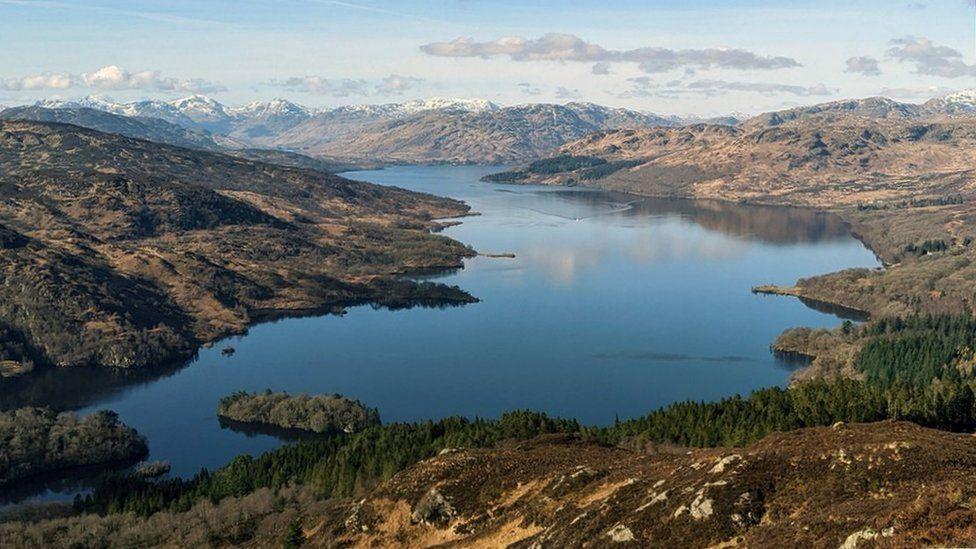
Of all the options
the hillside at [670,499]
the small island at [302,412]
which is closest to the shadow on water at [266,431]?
the small island at [302,412]

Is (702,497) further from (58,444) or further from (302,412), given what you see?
(58,444)

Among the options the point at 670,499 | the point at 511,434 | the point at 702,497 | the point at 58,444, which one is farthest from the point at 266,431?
the point at 702,497

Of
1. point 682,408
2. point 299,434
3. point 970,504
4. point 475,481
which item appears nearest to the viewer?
point 970,504

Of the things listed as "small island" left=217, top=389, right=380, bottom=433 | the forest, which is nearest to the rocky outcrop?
the forest

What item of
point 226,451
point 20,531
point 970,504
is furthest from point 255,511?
point 970,504

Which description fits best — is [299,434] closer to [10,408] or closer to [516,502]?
[10,408]

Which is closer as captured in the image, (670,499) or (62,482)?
(670,499)
